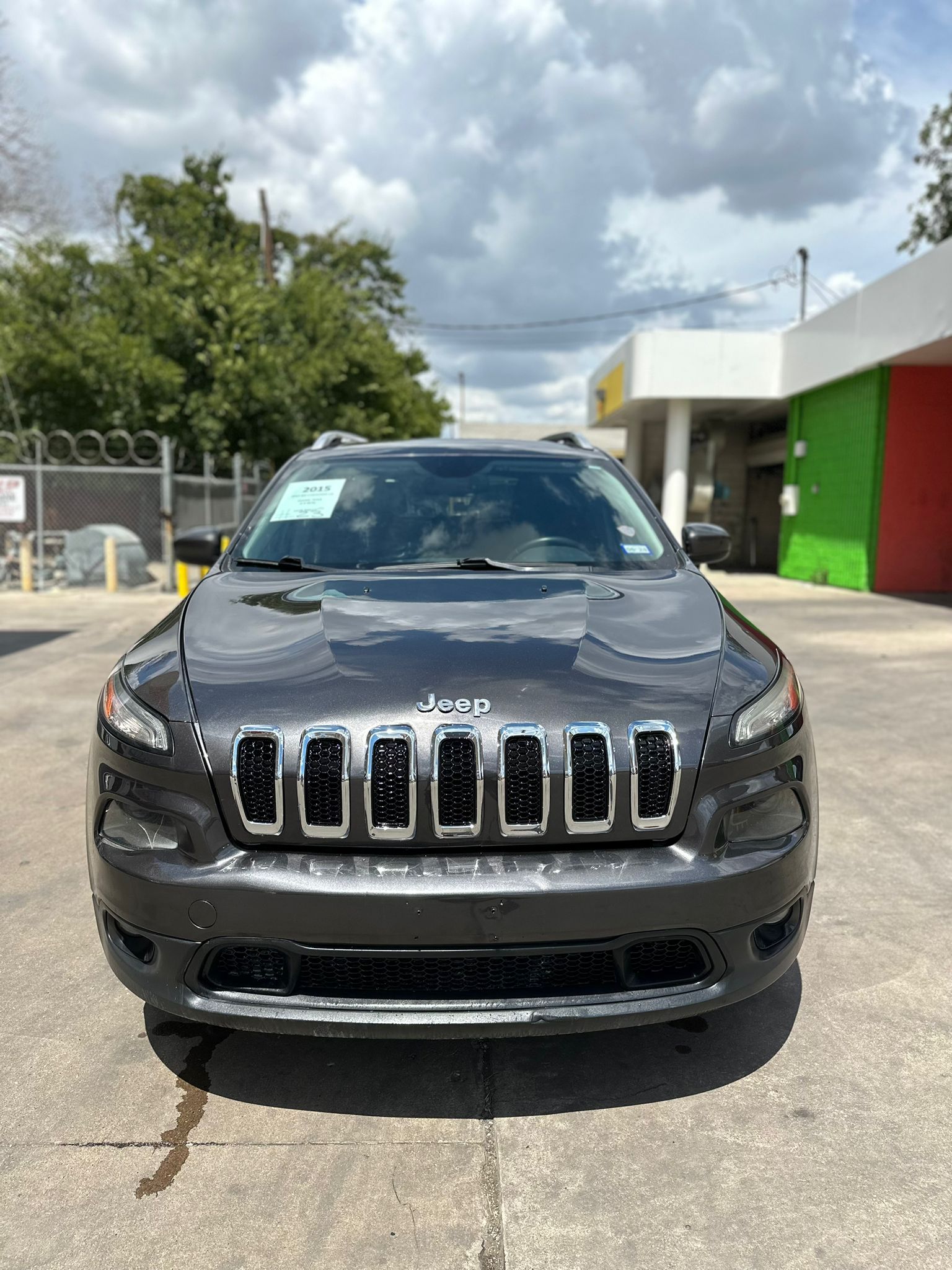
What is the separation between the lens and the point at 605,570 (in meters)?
3.29

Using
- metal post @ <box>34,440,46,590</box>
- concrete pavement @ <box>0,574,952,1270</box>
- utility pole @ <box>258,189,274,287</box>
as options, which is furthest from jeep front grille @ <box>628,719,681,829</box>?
utility pole @ <box>258,189,274,287</box>

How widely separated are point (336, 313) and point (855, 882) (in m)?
22.5

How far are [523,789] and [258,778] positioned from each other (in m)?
0.58

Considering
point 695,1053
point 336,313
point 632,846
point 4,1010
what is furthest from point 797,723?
point 336,313

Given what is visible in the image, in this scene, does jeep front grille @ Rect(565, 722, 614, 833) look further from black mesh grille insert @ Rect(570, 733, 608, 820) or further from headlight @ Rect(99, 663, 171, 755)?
headlight @ Rect(99, 663, 171, 755)

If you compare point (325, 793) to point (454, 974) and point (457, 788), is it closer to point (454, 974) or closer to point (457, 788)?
point (457, 788)

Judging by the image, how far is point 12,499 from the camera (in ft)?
50.6

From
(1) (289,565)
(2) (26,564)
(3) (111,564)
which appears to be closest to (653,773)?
(1) (289,565)

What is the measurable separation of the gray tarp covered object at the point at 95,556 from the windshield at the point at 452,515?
509 inches

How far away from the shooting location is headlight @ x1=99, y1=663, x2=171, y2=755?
2250mm

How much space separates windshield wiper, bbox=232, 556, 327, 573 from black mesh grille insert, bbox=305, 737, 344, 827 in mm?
1231

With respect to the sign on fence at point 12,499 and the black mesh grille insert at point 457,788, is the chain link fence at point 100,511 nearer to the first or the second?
the sign on fence at point 12,499

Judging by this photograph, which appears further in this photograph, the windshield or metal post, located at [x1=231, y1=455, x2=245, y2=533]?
metal post, located at [x1=231, y1=455, x2=245, y2=533]

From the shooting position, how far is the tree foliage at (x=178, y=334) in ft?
61.6
